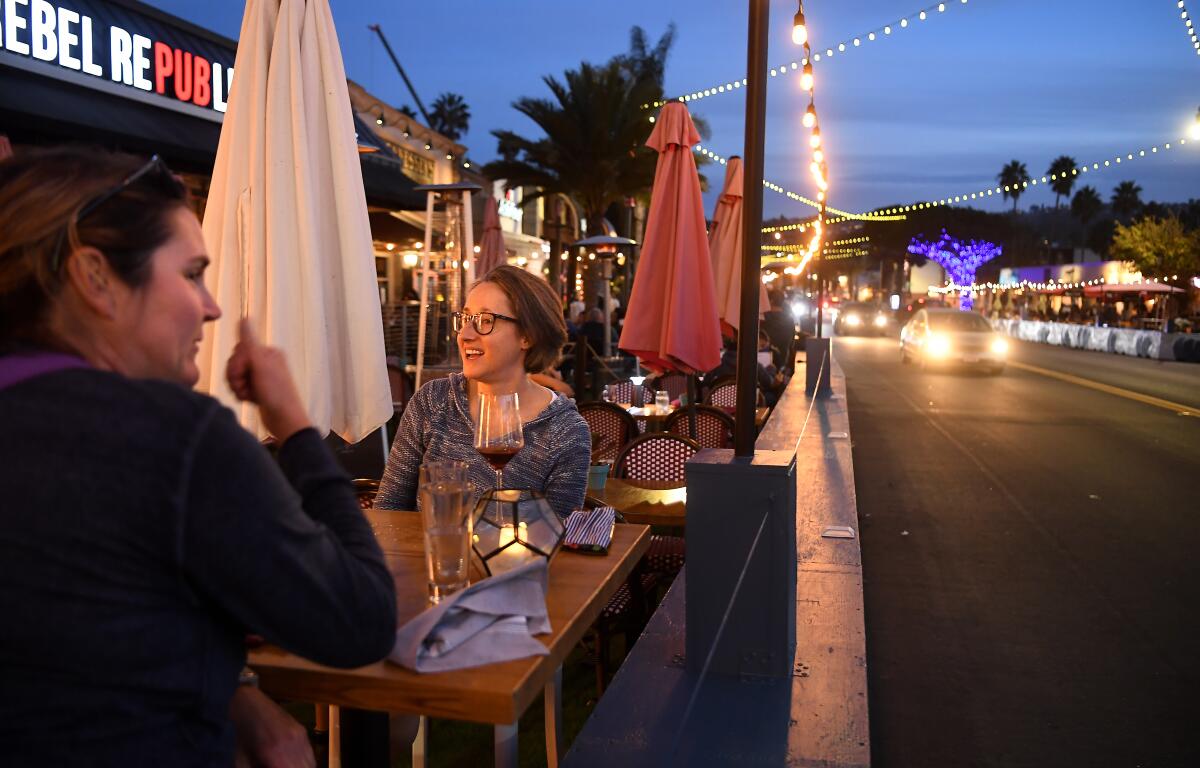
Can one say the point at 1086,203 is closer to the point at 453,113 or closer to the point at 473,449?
the point at 453,113

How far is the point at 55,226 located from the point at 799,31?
37.5 ft

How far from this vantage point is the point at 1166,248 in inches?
1813

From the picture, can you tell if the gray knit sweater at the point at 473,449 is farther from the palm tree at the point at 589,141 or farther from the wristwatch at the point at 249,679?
the palm tree at the point at 589,141

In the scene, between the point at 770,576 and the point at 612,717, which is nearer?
the point at 612,717

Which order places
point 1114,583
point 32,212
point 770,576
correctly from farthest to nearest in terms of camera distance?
point 1114,583
point 770,576
point 32,212

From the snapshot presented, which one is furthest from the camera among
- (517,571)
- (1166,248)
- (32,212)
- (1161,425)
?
(1166,248)

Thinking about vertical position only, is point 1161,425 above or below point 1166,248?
below

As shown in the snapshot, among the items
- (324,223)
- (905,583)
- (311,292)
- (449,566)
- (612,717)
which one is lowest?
(905,583)

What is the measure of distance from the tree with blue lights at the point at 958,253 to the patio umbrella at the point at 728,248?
97.4 m

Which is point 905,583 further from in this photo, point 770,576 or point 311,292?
point 311,292

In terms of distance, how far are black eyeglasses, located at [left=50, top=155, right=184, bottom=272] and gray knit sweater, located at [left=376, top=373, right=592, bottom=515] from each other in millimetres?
1974

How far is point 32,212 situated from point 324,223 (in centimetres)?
236

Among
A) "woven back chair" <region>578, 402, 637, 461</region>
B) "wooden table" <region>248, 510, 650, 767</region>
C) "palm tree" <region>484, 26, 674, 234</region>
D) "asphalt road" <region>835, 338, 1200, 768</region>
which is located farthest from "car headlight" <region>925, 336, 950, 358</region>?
"wooden table" <region>248, 510, 650, 767</region>

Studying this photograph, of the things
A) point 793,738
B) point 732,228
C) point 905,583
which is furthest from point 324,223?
point 732,228
